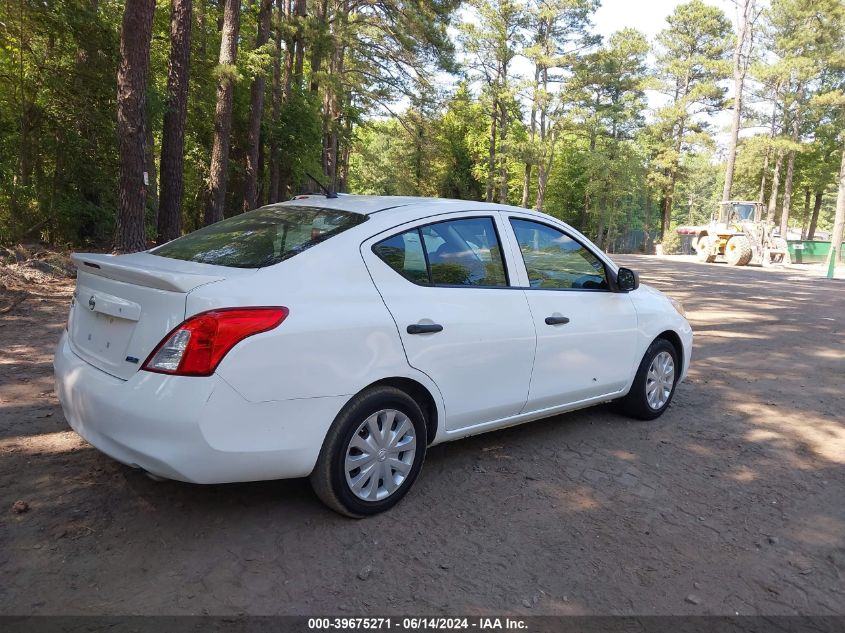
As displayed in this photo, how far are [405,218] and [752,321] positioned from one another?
9117 mm

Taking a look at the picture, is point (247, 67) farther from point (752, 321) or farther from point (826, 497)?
point (826, 497)

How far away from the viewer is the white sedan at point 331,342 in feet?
8.93

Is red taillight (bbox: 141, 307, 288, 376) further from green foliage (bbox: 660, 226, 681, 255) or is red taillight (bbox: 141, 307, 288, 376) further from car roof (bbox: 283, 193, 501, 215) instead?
green foliage (bbox: 660, 226, 681, 255)

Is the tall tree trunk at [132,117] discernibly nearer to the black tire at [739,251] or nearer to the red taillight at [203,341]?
the red taillight at [203,341]

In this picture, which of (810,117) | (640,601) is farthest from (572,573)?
(810,117)

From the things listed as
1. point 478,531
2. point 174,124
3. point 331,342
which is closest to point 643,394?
point 478,531

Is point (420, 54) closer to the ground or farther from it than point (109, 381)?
farther from it

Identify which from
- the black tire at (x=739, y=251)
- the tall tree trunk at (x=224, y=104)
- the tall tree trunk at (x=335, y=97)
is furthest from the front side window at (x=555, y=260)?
the black tire at (x=739, y=251)

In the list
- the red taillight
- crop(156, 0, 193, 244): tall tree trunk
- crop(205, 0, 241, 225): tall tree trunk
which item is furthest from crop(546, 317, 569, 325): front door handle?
crop(205, 0, 241, 225): tall tree trunk

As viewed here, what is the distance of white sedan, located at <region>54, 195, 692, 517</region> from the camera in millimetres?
2723

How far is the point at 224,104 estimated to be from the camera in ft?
52.5

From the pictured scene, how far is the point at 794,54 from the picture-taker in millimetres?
39562

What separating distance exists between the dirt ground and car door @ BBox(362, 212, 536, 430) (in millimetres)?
542

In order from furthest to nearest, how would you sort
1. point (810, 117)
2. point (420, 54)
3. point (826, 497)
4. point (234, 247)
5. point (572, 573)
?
point (810, 117), point (420, 54), point (826, 497), point (234, 247), point (572, 573)
